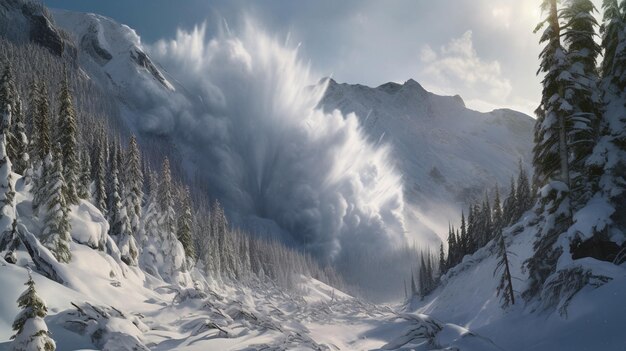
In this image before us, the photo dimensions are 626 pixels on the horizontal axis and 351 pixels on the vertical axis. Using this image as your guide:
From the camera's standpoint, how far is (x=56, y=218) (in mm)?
26641

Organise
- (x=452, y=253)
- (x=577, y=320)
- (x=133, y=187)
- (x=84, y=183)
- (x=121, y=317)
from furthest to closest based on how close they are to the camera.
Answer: (x=452, y=253)
(x=133, y=187)
(x=84, y=183)
(x=121, y=317)
(x=577, y=320)

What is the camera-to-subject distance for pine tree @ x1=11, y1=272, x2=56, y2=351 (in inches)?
354

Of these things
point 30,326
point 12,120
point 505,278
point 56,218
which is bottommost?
point 30,326

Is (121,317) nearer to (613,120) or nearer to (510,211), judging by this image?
(613,120)

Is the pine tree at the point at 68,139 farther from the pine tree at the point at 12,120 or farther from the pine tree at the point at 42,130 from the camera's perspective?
the pine tree at the point at 12,120

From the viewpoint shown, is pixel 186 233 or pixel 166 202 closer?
pixel 166 202

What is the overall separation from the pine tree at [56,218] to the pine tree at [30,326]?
58.0 feet

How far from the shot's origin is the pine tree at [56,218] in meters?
25.3

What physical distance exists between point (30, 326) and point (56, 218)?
20.5 meters

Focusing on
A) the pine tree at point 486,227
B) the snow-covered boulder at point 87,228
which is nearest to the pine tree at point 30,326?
the snow-covered boulder at point 87,228

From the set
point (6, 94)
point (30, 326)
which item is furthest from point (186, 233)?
point (30, 326)

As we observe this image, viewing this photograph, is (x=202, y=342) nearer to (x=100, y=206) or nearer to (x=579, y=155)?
(x=579, y=155)

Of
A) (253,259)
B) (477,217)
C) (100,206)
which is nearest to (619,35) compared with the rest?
(100,206)

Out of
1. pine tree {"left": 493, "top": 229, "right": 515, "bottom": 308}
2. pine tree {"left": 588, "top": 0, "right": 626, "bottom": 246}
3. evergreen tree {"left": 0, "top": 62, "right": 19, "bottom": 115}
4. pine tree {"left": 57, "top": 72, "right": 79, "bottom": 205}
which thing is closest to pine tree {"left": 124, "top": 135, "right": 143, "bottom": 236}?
pine tree {"left": 57, "top": 72, "right": 79, "bottom": 205}
